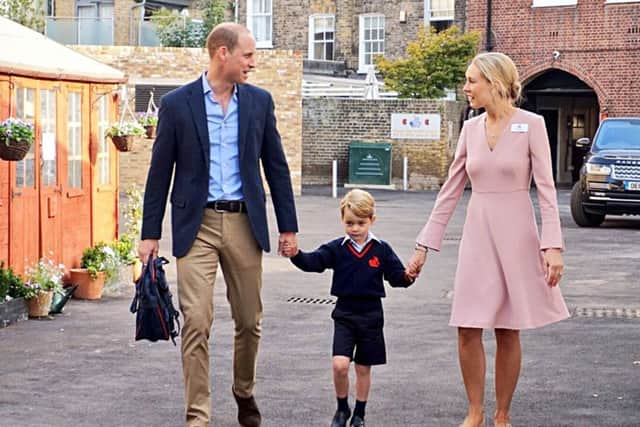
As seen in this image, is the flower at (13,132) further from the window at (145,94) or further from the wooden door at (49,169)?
the window at (145,94)

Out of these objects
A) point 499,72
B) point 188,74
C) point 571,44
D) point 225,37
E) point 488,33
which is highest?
point 488,33

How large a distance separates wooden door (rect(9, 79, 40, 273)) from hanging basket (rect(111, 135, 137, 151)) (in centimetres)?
153

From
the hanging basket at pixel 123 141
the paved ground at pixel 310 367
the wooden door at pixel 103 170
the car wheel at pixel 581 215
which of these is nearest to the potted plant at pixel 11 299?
the paved ground at pixel 310 367

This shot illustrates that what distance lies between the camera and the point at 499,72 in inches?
279

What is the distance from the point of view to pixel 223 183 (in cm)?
704

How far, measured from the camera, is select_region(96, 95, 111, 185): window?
47.2ft

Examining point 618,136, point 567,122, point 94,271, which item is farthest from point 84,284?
point 567,122

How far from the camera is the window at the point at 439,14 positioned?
40.3 m

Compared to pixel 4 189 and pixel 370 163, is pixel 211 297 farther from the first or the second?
pixel 370 163

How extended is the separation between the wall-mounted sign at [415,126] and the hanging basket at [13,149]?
84.4 feet

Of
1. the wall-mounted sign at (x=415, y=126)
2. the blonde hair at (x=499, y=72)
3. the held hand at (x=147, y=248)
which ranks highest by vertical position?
the blonde hair at (x=499, y=72)

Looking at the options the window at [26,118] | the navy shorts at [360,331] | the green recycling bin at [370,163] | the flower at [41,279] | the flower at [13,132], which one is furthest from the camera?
the green recycling bin at [370,163]

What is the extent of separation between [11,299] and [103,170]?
3.29m

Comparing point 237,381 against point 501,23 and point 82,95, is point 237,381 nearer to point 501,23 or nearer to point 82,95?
point 82,95
